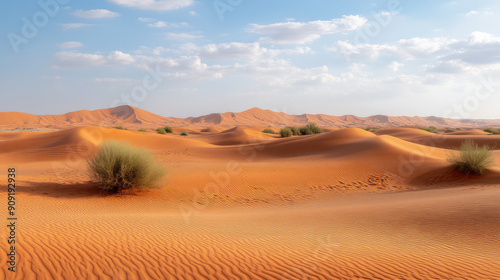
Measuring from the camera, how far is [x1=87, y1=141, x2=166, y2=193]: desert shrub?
1230 centimetres

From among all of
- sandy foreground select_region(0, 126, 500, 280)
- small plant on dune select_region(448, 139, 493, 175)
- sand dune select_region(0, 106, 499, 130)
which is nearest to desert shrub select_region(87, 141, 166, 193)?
sandy foreground select_region(0, 126, 500, 280)

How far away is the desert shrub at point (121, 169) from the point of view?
40.4ft

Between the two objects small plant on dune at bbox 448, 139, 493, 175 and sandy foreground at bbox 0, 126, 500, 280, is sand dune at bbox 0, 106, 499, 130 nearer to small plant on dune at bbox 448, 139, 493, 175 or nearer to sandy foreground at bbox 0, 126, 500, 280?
sandy foreground at bbox 0, 126, 500, 280

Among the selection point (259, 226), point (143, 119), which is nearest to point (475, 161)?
point (259, 226)

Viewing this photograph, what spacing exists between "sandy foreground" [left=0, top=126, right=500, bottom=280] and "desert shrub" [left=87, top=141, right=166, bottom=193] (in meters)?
0.54

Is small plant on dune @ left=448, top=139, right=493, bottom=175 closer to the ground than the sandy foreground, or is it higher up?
higher up

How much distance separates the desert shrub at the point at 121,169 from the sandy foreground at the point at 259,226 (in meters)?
0.54

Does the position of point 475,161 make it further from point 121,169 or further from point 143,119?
point 143,119

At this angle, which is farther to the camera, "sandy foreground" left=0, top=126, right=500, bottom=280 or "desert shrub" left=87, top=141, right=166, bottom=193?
"desert shrub" left=87, top=141, right=166, bottom=193

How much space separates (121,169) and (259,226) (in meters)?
6.69

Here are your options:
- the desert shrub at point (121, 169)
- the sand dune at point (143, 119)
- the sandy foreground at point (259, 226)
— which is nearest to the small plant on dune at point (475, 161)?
the sandy foreground at point (259, 226)

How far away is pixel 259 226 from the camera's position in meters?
8.18

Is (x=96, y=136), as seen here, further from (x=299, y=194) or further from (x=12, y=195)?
(x=299, y=194)

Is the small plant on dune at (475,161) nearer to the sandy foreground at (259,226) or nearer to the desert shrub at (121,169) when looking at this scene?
the sandy foreground at (259,226)
